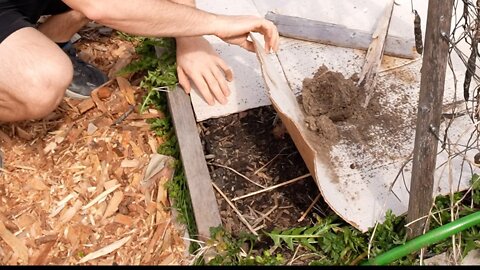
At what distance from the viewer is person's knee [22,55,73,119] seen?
269 cm

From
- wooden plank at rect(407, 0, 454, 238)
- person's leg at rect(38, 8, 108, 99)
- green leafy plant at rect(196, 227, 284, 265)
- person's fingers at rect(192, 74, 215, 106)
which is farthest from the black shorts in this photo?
wooden plank at rect(407, 0, 454, 238)

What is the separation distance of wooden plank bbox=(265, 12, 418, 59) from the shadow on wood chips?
0.47 meters

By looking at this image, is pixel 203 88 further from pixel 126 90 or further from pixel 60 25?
pixel 60 25

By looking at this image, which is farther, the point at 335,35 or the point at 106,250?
the point at 335,35

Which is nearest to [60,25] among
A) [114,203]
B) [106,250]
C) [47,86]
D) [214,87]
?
[47,86]

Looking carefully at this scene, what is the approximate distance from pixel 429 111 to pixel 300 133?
577 mm

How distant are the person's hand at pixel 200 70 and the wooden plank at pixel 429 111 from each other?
112cm

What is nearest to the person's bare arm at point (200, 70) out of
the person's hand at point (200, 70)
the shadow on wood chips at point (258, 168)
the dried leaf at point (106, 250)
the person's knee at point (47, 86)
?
the person's hand at point (200, 70)

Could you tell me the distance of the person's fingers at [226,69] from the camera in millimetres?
3014

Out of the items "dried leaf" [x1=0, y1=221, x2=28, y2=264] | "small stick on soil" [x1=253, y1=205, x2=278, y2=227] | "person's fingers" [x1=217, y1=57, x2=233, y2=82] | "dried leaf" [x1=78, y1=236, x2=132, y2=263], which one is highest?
"person's fingers" [x1=217, y1=57, x2=233, y2=82]

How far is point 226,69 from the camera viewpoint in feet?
9.93

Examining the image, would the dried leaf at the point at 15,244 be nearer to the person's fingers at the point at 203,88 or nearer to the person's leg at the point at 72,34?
the person's leg at the point at 72,34

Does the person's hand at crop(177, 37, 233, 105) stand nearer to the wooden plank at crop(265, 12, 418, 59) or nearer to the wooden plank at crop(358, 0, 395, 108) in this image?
the wooden plank at crop(265, 12, 418, 59)

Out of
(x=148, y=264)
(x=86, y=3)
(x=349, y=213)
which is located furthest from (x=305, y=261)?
(x=86, y=3)
